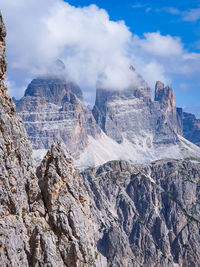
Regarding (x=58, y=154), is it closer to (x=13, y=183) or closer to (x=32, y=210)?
(x=32, y=210)

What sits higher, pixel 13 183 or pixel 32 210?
pixel 13 183

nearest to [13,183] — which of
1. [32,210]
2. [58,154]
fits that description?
[32,210]

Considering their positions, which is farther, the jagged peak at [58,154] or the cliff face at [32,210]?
the jagged peak at [58,154]

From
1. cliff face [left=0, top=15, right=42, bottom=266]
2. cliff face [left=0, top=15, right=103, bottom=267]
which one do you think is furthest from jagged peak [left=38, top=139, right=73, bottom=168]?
cliff face [left=0, top=15, right=42, bottom=266]

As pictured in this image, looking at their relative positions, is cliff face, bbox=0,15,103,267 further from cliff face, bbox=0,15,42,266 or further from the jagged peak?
the jagged peak

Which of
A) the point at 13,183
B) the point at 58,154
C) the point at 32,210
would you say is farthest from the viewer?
the point at 58,154

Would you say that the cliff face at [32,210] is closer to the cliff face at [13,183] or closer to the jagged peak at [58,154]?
the cliff face at [13,183]

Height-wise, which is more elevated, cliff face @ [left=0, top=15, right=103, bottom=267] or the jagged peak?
the jagged peak

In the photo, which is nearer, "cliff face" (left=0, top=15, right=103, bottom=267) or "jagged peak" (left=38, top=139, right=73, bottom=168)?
"cliff face" (left=0, top=15, right=103, bottom=267)

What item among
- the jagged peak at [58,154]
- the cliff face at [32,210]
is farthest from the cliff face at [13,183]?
the jagged peak at [58,154]

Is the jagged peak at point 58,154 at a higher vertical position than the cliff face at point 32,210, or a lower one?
higher

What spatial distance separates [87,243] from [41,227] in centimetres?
673

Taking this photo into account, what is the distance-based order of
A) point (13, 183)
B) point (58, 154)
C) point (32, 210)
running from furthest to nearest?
point (58, 154) → point (32, 210) → point (13, 183)

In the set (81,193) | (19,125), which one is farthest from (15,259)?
(81,193)
